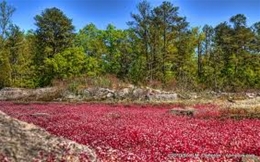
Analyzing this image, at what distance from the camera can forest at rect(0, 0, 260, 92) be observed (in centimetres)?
8162

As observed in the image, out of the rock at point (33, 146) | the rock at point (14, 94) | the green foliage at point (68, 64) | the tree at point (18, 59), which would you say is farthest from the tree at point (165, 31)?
the rock at point (33, 146)

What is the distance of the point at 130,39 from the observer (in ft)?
298

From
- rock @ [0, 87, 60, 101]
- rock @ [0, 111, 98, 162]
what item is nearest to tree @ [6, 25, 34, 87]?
rock @ [0, 87, 60, 101]

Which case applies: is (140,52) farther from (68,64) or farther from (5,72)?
(5,72)

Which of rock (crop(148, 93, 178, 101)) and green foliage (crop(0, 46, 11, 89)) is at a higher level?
green foliage (crop(0, 46, 11, 89))

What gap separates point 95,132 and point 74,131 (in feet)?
3.33

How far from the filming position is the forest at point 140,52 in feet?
268

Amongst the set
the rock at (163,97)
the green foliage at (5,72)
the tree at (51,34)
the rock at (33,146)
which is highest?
the tree at (51,34)

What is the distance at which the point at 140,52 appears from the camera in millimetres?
86938

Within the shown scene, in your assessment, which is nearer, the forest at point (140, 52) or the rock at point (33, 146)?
the rock at point (33, 146)

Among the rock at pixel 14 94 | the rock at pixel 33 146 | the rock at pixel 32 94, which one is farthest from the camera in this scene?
the rock at pixel 14 94

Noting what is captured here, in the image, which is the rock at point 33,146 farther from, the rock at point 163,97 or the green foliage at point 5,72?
the green foliage at point 5,72

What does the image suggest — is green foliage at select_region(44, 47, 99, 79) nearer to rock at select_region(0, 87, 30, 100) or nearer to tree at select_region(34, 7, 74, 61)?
tree at select_region(34, 7, 74, 61)

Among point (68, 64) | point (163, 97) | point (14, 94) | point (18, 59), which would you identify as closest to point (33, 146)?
point (163, 97)
